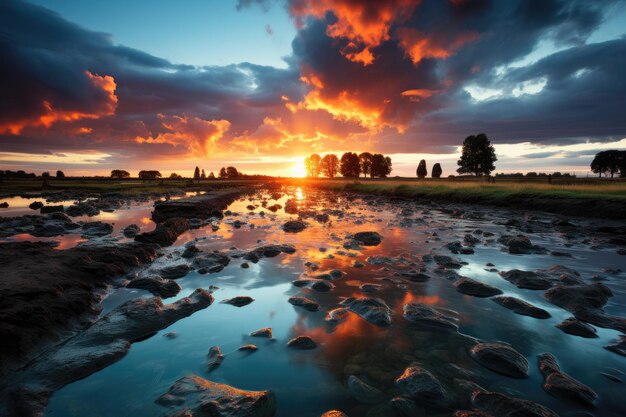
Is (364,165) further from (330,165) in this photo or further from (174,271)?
(174,271)

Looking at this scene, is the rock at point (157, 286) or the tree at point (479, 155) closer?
the rock at point (157, 286)

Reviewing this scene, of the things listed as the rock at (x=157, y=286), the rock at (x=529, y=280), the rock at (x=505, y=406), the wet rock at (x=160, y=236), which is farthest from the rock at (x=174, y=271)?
the rock at (x=529, y=280)

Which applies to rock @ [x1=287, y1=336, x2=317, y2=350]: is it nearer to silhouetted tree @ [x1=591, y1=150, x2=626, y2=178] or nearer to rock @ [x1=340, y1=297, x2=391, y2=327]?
rock @ [x1=340, y1=297, x2=391, y2=327]

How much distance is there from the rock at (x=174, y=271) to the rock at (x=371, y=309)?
4.66 m

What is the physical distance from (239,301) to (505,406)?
4.75 m

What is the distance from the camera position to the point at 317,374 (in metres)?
3.75

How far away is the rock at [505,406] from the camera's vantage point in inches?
115

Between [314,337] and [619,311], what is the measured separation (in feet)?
20.3

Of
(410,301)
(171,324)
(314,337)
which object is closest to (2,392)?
(171,324)

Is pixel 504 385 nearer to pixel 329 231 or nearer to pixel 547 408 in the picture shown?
pixel 547 408

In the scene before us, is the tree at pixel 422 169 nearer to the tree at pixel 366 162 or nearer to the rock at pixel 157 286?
the tree at pixel 366 162

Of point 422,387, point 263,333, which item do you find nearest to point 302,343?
point 263,333

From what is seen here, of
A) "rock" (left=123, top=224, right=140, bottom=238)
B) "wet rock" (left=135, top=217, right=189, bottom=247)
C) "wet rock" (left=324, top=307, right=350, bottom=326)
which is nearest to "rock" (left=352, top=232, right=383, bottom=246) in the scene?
"wet rock" (left=324, top=307, right=350, bottom=326)

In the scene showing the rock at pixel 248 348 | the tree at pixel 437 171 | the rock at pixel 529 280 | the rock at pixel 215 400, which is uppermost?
the tree at pixel 437 171
